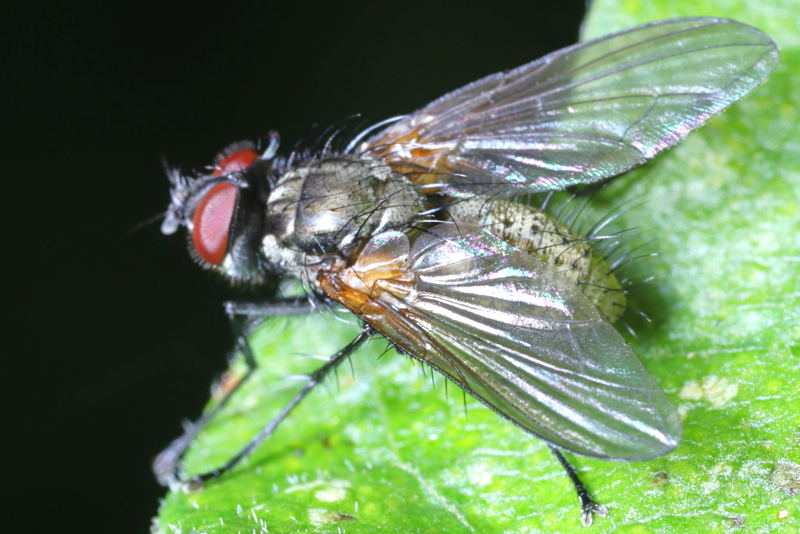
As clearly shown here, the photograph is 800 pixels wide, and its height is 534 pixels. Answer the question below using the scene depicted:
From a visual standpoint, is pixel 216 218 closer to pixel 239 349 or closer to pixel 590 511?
pixel 239 349

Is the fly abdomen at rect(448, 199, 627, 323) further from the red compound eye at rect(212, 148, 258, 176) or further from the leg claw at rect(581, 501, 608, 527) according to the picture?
the red compound eye at rect(212, 148, 258, 176)

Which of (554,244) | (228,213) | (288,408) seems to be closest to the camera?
(554,244)

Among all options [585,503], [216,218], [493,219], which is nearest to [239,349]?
[216,218]

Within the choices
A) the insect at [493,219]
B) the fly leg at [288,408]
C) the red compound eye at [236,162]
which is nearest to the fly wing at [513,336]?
the insect at [493,219]

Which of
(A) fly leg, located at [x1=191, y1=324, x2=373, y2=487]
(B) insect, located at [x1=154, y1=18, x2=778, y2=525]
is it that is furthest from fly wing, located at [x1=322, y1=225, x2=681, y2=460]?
(A) fly leg, located at [x1=191, y1=324, x2=373, y2=487]

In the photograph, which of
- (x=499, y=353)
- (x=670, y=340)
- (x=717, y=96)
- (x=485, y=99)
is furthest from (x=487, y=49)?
(x=499, y=353)

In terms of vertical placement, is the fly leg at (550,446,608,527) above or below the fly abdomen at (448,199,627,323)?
below
